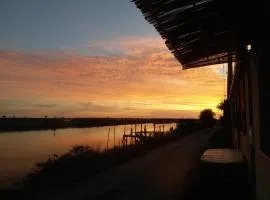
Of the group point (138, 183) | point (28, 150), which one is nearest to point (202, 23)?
point (138, 183)

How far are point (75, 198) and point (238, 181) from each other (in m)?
3.91

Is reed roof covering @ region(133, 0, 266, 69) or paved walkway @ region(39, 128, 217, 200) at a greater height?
reed roof covering @ region(133, 0, 266, 69)

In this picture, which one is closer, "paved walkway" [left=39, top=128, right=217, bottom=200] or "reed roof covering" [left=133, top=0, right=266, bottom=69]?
"reed roof covering" [left=133, top=0, right=266, bottom=69]

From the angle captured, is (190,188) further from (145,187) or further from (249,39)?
(249,39)

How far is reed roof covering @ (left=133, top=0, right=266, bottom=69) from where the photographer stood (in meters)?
3.77

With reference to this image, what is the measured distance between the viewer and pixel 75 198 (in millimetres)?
8625

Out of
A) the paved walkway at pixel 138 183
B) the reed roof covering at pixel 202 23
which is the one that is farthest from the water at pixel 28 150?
the reed roof covering at pixel 202 23

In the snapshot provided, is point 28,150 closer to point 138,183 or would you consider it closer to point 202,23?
point 138,183

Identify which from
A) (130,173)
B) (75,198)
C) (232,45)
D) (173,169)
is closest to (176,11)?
(232,45)

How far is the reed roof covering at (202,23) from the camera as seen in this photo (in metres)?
3.77

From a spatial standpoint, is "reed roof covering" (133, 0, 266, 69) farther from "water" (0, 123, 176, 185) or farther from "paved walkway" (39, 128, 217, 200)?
"water" (0, 123, 176, 185)

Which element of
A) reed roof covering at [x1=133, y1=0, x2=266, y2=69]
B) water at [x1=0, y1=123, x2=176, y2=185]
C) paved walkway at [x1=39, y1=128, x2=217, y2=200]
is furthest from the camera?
water at [x1=0, y1=123, x2=176, y2=185]

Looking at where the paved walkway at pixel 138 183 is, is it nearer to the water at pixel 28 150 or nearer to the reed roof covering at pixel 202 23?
the reed roof covering at pixel 202 23

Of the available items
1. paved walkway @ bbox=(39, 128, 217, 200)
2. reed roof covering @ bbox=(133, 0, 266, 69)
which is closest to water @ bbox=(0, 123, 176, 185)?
paved walkway @ bbox=(39, 128, 217, 200)
